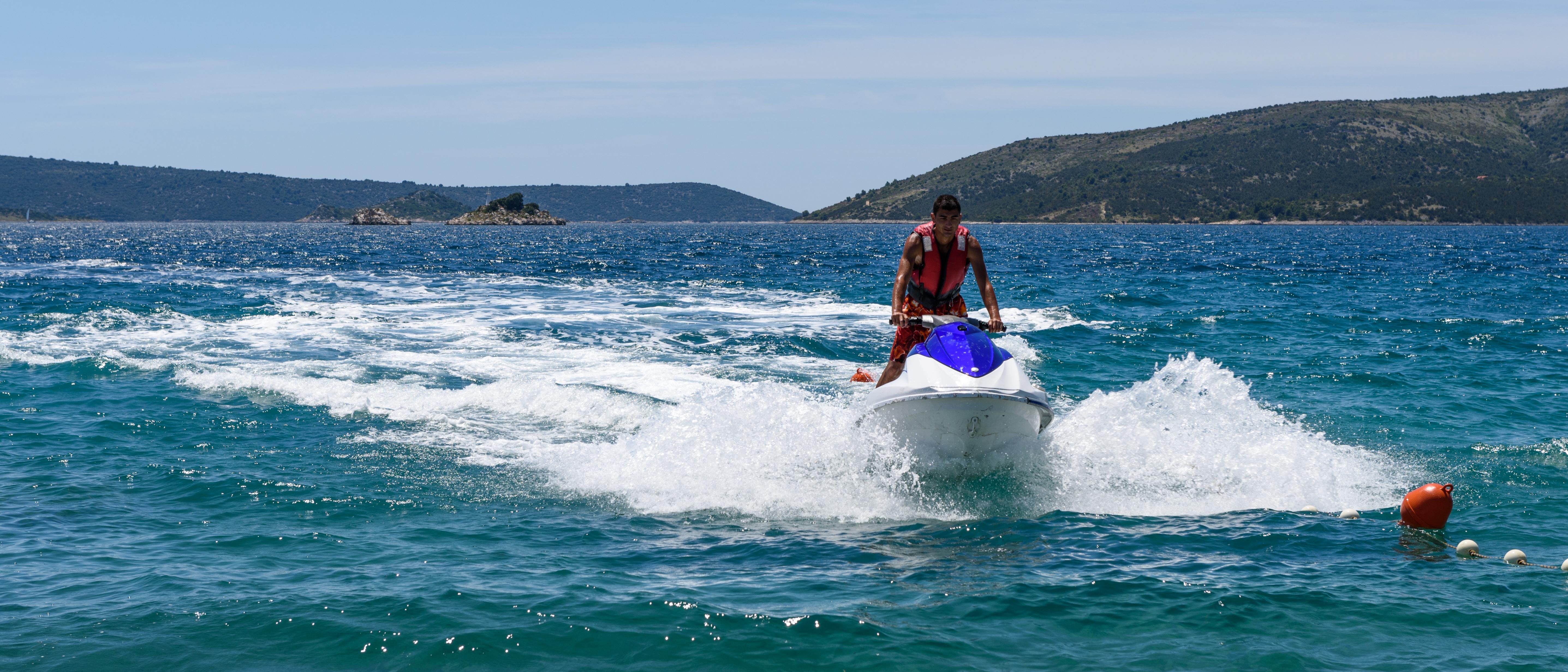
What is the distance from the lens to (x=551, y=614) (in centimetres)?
616

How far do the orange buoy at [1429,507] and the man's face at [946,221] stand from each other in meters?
4.10

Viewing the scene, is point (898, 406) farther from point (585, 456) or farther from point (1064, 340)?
point (1064, 340)

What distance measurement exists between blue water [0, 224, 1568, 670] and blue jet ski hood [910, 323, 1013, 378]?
88 cm

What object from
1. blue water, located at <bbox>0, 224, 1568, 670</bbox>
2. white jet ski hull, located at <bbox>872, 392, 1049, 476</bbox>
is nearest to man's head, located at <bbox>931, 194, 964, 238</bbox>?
white jet ski hull, located at <bbox>872, 392, 1049, 476</bbox>

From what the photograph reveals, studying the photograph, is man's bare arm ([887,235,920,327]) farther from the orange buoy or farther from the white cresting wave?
the orange buoy

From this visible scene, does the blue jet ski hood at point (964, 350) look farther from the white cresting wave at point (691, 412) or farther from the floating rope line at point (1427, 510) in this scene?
the floating rope line at point (1427, 510)

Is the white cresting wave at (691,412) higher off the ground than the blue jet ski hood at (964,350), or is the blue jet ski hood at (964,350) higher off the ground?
the blue jet ski hood at (964,350)

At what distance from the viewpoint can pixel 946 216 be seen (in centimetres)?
944

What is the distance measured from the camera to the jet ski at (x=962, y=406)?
330 inches

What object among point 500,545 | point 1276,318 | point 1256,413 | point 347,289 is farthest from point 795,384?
point 347,289

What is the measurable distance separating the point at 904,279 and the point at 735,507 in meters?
2.83

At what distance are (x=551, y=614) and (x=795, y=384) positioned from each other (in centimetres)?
874

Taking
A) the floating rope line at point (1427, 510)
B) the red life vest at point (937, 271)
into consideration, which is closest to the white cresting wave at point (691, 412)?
the floating rope line at point (1427, 510)

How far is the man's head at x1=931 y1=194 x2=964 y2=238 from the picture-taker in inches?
369
